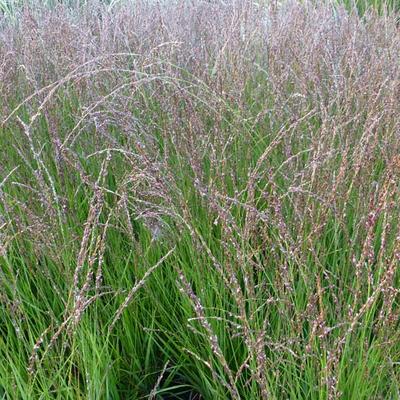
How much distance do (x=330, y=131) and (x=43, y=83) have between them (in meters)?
1.24

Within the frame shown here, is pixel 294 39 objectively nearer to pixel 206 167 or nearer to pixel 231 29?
pixel 231 29

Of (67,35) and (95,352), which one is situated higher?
(67,35)

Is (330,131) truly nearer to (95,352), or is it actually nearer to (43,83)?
(95,352)

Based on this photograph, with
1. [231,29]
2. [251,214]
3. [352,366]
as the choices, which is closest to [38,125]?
[231,29]

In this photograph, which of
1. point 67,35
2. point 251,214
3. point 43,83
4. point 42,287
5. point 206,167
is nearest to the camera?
point 251,214

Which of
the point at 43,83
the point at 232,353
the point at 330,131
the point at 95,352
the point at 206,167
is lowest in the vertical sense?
the point at 232,353

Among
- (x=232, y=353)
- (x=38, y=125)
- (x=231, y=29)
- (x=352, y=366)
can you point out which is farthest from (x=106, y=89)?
(x=352, y=366)

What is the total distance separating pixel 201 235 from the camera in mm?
1630

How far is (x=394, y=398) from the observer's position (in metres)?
1.26

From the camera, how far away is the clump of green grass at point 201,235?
3.95 ft

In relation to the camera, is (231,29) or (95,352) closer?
(95,352)

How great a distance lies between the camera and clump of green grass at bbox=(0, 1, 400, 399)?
1.20 meters

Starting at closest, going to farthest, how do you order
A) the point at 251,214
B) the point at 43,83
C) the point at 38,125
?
the point at 251,214, the point at 38,125, the point at 43,83

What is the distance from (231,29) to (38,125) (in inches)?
32.2
